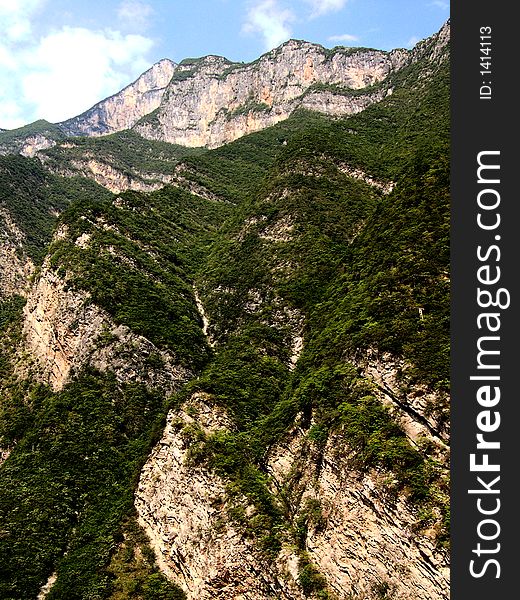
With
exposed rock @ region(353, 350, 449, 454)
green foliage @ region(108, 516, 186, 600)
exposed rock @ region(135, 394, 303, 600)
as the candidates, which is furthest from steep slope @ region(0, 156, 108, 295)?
exposed rock @ region(353, 350, 449, 454)

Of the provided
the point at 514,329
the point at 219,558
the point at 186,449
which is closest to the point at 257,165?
the point at 186,449

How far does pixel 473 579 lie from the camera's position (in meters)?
13.5

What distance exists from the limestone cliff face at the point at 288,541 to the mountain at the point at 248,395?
12 centimetres

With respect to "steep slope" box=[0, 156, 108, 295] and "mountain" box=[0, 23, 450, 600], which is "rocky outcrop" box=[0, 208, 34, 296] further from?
"mountain" box=[0, 23, 450, 600]

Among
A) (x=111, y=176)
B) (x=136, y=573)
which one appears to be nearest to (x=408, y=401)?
(x=136, y=573)

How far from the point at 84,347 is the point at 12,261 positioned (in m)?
66.2

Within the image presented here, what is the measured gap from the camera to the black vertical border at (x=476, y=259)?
13891mm

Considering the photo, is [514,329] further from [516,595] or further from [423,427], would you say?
[423,427]

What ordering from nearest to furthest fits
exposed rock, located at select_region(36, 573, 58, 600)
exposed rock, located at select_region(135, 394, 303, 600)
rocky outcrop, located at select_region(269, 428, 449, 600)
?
1. rocky outcrop, located at select_region(269, 428, 449, 600)
2. exposed rock, located at select_region(135, 394, 303, 600)
3. exposed rock, located at select_region(36, 573, 58, 600)

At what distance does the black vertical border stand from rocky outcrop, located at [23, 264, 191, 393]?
41.1 meters

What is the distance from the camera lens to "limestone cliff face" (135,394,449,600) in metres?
23.9

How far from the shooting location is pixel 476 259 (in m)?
15.2

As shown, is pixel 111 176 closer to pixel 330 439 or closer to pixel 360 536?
pixel 330 439

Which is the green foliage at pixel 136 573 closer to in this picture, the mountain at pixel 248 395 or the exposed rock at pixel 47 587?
the mountain at pixel 248 395
